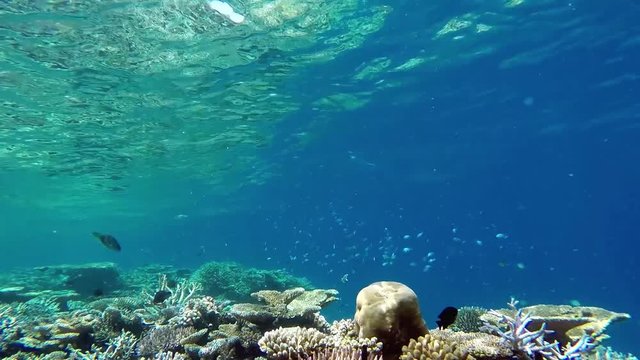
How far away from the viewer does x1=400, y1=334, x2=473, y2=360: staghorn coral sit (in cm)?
423

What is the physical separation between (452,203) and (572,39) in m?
45.7

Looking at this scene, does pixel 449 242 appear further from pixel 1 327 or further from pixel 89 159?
pixel 1 327

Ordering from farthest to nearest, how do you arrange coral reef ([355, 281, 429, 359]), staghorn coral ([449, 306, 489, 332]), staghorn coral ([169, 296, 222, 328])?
staghorn coral ([449, 306, 489, 332]) → staghorn coral ([169, 296, 222, 328]) → coral reef ([355, 281, 429, 359])

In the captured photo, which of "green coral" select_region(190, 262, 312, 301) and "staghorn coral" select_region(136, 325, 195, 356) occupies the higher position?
"green coral" select_region(190, 262, 312, 301)

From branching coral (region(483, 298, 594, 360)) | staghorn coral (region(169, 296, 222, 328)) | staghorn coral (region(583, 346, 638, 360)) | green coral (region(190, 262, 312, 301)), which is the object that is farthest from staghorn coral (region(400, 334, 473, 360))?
green coral (region(190, 262, 312, 301))

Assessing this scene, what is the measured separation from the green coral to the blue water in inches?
357

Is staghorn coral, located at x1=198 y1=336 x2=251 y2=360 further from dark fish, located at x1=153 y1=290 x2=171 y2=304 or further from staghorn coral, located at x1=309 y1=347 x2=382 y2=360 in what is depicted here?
dark fish, located at x1=153 y1=290 x2=171 y2=304

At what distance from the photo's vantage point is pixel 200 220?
90.0m

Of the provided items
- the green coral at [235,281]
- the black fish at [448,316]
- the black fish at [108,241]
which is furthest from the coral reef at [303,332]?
the green coral at [235,281]

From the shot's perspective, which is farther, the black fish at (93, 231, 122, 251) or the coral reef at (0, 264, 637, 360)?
the black fish at (93, 231, 122, 251)

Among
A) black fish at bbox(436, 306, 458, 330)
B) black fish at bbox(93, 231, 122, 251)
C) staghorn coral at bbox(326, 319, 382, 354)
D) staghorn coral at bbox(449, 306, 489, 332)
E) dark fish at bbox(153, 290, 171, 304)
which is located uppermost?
black fish at bbox(93, 231, 122, 251)

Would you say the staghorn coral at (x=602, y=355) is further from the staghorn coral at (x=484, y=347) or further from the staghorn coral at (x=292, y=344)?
the staghorn coral at (x=292, y=344)

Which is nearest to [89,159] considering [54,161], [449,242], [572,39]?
[54,161]

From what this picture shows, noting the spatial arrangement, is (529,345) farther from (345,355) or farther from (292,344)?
(292,344)
